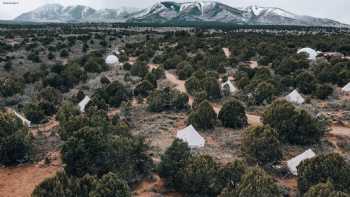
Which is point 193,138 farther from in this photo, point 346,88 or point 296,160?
point 346,88

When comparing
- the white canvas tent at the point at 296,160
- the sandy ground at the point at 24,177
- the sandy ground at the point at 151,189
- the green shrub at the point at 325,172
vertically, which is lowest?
the sandy ground at the point at 24,177

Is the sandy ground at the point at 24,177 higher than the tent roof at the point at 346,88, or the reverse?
the tent roof at the point at 346,88

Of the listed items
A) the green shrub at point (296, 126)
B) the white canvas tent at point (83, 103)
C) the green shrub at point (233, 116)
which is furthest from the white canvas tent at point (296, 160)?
the white canvas tent at point (83, 103)

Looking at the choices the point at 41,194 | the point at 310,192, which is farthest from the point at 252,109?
the point at 41,194

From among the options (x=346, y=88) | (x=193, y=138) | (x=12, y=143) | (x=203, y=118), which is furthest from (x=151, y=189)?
(x=346, y=88)

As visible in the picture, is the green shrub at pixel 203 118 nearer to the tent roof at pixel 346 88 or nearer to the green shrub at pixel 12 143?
the green shrub at pixel 12 143

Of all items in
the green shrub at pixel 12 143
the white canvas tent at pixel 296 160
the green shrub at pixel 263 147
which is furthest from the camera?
the green shrub at pixel 12 143

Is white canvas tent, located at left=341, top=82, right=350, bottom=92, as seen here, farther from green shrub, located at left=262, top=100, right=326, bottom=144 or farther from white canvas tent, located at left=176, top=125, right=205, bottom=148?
white canvas tent, located at left=176, top=125, right=205, bottom=148

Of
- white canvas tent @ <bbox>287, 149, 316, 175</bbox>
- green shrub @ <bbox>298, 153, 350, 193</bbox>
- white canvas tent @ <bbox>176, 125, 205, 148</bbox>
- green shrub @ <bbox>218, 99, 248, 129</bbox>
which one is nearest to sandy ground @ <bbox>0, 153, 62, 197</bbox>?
white canvas tent @ <bbox>176, 125, 205, 148</bbox>
